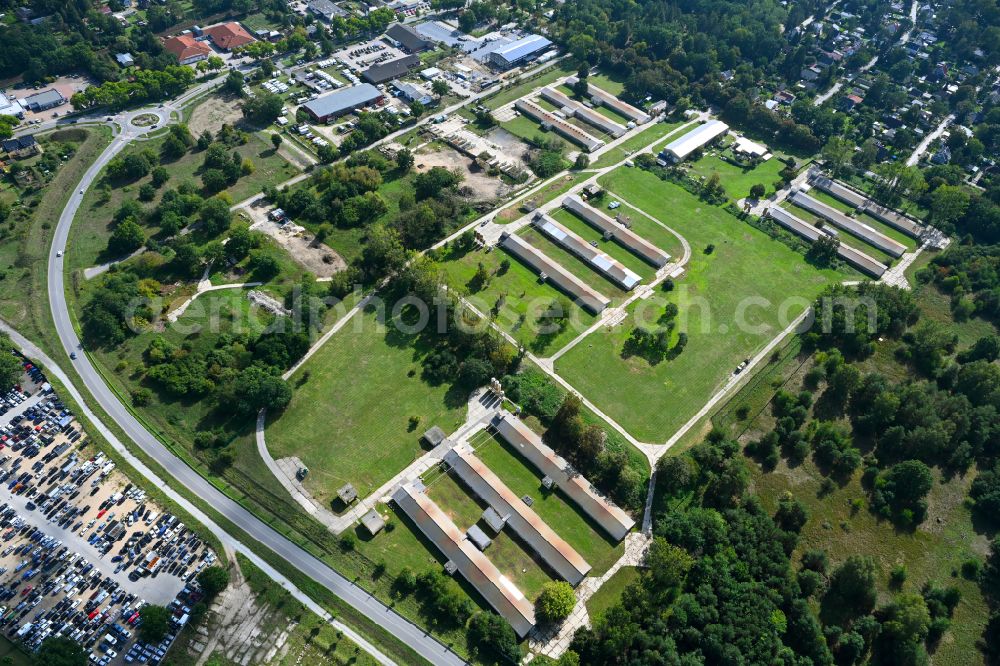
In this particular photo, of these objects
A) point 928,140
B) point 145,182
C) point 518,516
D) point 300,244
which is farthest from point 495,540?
point 928,140

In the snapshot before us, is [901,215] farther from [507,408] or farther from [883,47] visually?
[507,408]

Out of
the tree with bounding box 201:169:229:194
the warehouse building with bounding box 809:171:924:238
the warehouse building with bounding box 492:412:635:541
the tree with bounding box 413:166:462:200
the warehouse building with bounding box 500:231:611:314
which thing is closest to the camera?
the warehouse building with bounding box 492:412:635:541

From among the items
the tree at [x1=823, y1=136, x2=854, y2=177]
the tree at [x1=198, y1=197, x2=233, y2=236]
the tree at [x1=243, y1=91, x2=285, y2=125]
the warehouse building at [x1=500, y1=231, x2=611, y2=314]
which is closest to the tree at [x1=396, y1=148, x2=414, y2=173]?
the warehouse building at [x1=500, y1=231, x2=611, y2=314]

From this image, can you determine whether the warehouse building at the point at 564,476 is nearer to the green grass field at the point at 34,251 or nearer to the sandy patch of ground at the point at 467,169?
the sandy patch of ground at the point at 467,169

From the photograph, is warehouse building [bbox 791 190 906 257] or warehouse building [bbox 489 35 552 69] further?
warehouse building [bbox 489 35 552 69]

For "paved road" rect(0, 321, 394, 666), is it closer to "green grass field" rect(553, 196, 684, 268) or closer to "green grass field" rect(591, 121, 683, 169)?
"green grass field" rect(553, 196, 684, 268)

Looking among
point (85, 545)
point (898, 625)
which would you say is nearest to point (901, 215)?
point (898, 625)

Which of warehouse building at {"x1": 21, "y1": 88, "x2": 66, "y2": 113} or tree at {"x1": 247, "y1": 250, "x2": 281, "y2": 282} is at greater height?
warehouse building at {"x1": 21, "y1": 88, "x2": 66, "y2": 113}

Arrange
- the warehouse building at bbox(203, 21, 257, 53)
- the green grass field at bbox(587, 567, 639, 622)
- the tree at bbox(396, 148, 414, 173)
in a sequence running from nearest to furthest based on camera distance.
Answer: the green grass field at bbox(587, 567, 639, 622) → the tree at bbox(396, 148, 414, 173) → the warehouse building at bbox(203, 21, 257, 53)
